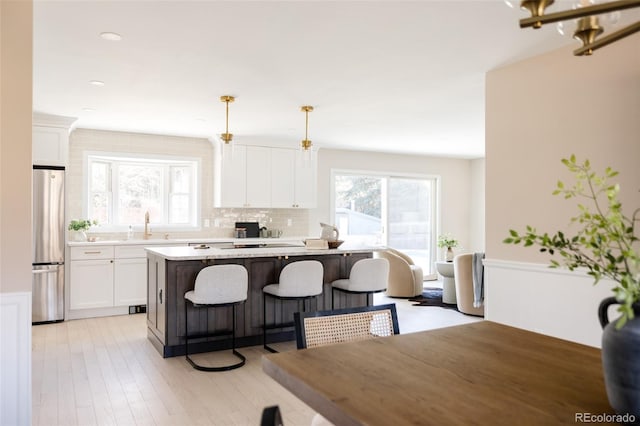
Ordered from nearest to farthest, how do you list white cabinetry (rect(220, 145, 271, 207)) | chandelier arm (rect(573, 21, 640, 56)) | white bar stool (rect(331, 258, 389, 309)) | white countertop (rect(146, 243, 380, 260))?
chandelier arm (rect(573, 21, 640, 56)) → white countertop (rect(146, 243, 380, 260)) → white bar stool (rect(331, 258, 389, 309)) → white cabinetry (rect(220, 145, 271, 207))

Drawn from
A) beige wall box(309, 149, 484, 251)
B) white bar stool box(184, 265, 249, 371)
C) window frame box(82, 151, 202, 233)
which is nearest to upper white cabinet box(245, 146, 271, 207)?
window frame box(82, 151, 202, 233)

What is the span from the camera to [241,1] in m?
2.65

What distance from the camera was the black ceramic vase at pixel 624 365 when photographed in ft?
3.23

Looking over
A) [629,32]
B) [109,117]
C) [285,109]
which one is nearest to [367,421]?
[629,32]

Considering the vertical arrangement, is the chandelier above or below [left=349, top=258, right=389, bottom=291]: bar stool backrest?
above

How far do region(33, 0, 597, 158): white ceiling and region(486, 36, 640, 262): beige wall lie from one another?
21 cm

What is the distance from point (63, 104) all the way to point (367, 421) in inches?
202

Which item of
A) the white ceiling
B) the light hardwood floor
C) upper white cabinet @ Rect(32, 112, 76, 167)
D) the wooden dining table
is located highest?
the white ceiling

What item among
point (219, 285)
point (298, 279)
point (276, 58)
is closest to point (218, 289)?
point (219, 285)

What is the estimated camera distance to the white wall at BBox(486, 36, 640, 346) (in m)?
3.05

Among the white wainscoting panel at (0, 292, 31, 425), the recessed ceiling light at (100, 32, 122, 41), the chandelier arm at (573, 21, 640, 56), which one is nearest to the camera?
the chandelier arm at (573, 21, 640, 56)

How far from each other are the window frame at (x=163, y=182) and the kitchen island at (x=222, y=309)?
2.10 m

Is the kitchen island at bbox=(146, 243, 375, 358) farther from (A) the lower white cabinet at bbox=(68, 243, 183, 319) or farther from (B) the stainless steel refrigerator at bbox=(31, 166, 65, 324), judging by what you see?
(B) the stainless steel refrigerator at bbox=(31, 166, 65, 324)

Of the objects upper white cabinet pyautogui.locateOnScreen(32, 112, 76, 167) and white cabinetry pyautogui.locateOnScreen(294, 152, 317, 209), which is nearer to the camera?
upper white cabinet pyautogui.locateOnScreen(32, 112, 76, 167)
